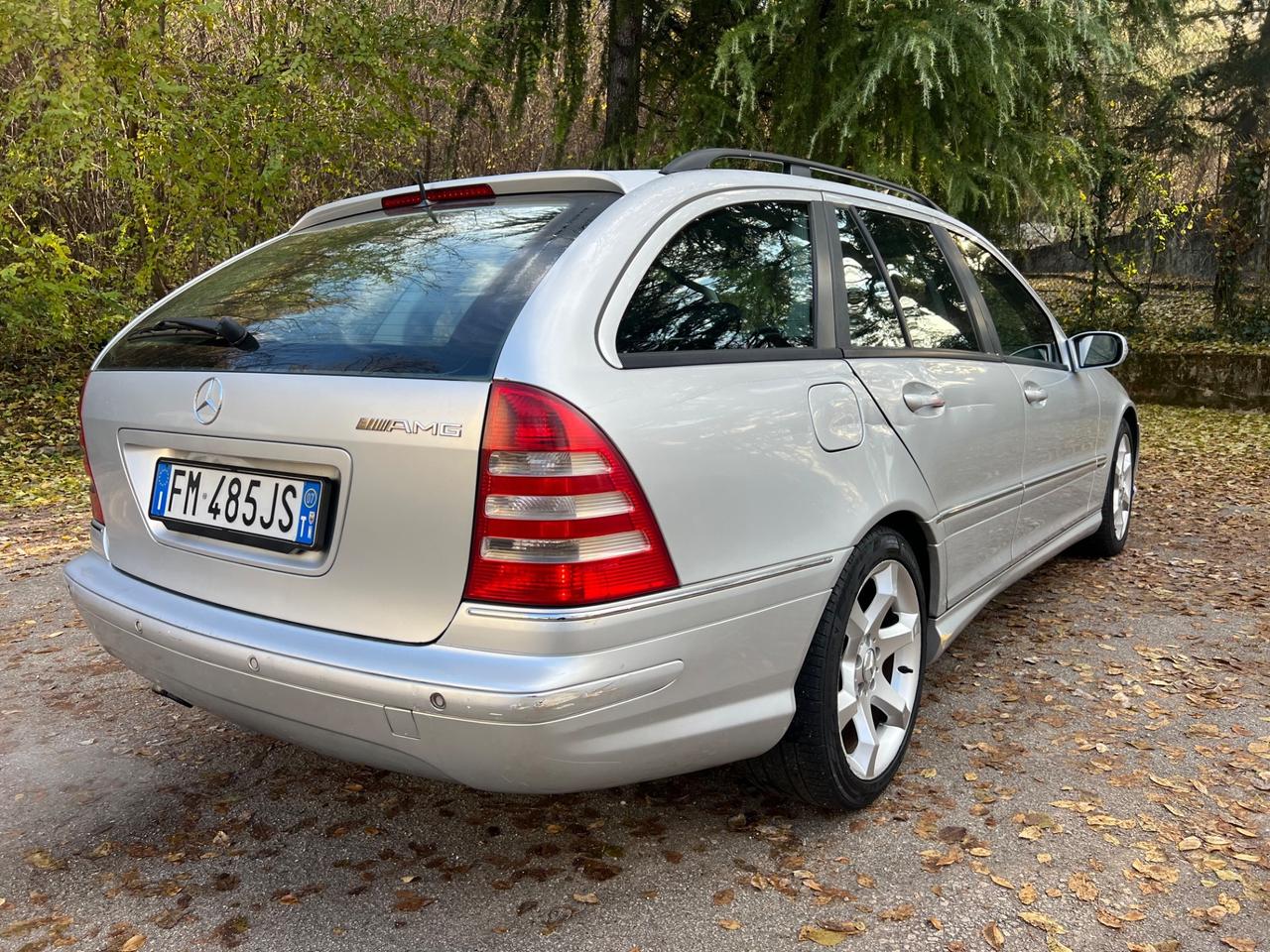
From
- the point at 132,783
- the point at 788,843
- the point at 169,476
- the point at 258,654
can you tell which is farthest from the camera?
the point at 132,783

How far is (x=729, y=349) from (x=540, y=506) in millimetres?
680

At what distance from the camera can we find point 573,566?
1.88 m

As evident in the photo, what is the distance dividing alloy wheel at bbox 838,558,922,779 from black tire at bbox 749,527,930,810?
5 centimetres

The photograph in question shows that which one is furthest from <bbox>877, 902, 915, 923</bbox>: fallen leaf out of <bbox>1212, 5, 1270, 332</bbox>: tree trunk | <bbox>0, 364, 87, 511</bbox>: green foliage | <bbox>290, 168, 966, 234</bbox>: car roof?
<bbox>1212, 5, 1270, 332</bbox>: tree trunk

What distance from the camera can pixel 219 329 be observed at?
91.0 inches

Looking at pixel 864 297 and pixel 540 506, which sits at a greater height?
pixel 864 297

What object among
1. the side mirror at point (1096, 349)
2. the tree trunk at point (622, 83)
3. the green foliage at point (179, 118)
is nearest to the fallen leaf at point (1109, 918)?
the side mirror at point (1096, 349)

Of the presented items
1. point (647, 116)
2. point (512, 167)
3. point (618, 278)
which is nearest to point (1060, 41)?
point (647, 116)

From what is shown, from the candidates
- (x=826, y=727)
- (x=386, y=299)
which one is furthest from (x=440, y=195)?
(x=826, y=727)

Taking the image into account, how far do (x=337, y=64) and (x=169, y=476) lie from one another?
354 inches

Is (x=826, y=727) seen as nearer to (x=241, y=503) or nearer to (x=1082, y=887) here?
(x=1082, y=887)

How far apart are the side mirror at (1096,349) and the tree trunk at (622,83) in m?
5.82

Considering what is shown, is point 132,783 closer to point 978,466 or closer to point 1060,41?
point 978,466

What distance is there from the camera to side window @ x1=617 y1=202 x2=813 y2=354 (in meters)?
2.18
